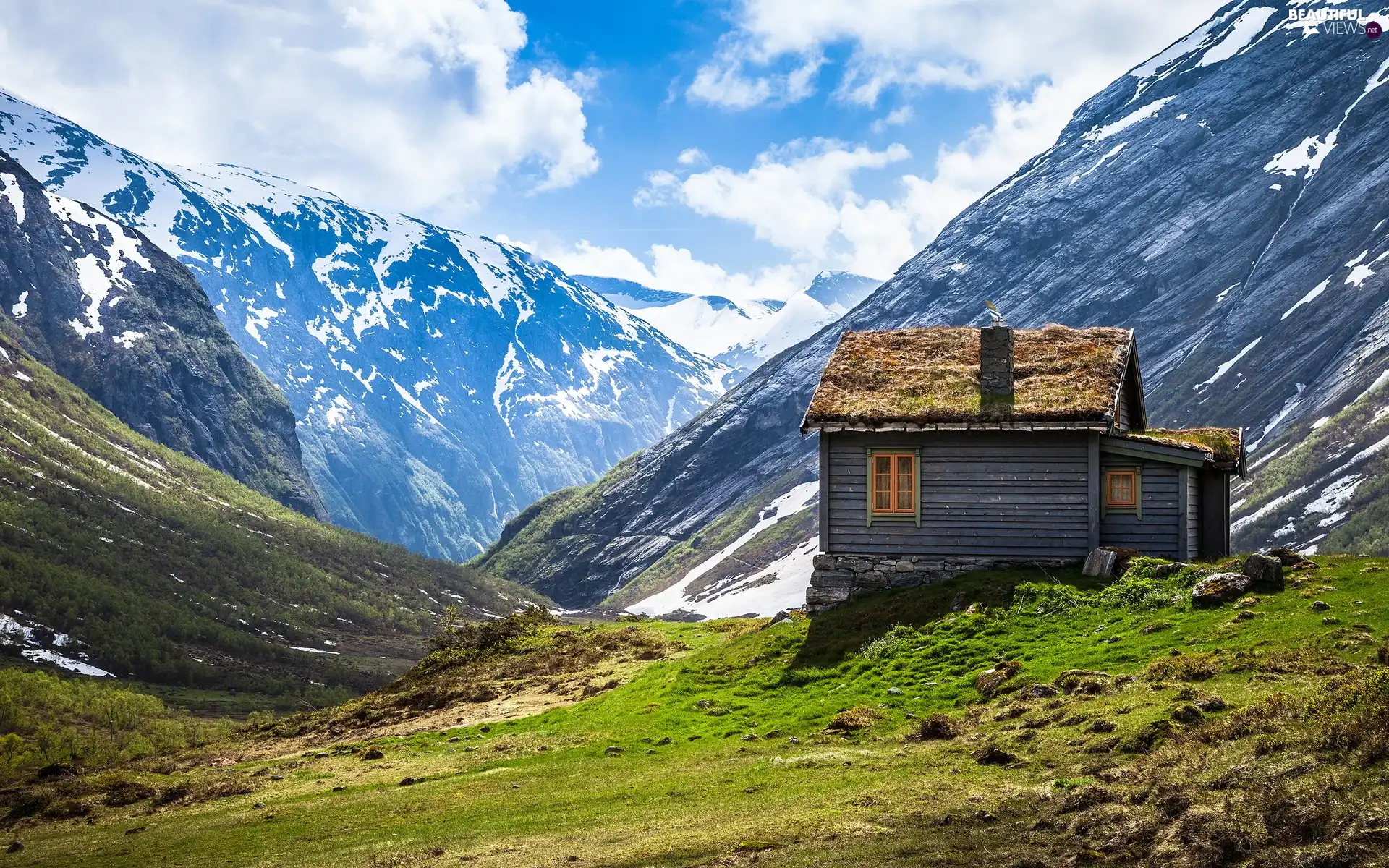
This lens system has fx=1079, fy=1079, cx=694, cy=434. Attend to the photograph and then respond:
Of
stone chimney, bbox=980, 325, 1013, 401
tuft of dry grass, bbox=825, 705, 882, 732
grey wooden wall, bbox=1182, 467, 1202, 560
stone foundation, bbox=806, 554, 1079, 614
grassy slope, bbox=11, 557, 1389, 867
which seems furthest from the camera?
stone chimney, bbox=980, 325, 1013, 401

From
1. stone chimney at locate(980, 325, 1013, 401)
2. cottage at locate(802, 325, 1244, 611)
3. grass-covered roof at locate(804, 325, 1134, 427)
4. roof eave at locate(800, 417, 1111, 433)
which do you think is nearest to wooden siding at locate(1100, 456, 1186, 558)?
cottage at locate(802, 325, 1244, 611)

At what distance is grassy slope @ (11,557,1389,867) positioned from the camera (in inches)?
540

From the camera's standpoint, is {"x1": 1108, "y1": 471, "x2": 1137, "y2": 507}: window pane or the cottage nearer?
the cottage

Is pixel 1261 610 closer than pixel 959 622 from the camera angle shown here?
Yes

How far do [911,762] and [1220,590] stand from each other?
11.3 meters

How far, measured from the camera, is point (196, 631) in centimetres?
17438

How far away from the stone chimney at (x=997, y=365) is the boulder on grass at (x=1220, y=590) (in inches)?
417

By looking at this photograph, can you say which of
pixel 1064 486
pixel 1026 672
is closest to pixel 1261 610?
pixel 1026 672

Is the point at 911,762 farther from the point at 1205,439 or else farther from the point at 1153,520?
the point at 1205,439

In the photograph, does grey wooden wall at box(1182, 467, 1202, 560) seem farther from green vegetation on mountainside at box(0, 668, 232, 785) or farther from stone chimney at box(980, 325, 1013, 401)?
green vegetation on mountainside at box(0, 668, 232, 785)

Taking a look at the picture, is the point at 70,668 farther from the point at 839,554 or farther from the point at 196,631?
the point at 839,554

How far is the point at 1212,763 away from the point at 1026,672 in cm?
976

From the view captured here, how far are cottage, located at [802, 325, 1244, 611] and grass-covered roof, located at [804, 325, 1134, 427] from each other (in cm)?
7

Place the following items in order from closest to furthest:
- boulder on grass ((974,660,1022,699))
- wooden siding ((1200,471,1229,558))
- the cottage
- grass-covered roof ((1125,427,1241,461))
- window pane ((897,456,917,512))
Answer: boulder on grass ((974,660,1022,699)), the cottage, grass-covered roof ((1125,427,1241,461)), window pane ((897,456,917,512)), wooden siding ((1200,471,1229,558))
